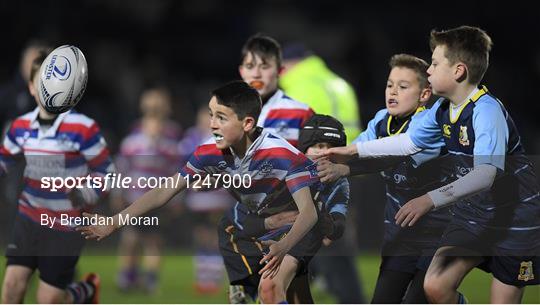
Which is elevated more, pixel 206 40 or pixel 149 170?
pixel 206 40

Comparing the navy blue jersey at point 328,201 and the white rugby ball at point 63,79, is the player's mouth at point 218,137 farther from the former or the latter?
the white rugby ball at point 63,79

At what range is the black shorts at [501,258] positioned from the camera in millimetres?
5164

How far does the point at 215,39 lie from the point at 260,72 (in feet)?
27.9

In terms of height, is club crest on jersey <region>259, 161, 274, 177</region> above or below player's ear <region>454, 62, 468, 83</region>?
below

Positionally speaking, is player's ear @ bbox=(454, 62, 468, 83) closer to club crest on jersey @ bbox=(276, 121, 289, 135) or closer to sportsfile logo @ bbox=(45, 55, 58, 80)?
club crest on jersey @ bbox=(276, 121, 289, 135)

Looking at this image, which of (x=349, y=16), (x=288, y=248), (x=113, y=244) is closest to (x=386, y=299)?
(x=288, y=248)

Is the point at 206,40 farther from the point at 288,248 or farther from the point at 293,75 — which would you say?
the point at 288,248

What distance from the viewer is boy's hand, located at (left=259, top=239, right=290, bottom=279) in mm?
5277

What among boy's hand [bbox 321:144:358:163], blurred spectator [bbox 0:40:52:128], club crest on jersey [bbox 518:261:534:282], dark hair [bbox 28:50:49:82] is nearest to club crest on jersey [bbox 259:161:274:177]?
boy's hand [bbox 321:144:358:163]

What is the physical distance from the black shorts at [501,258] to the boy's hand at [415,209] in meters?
0.28

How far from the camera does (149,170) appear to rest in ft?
19.6

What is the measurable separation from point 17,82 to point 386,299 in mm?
4620

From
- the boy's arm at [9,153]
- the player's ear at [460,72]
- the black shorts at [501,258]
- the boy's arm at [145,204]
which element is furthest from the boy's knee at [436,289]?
the boy's arm at [9,153]

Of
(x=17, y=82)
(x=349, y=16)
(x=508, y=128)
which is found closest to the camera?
(x=508, y=128)
